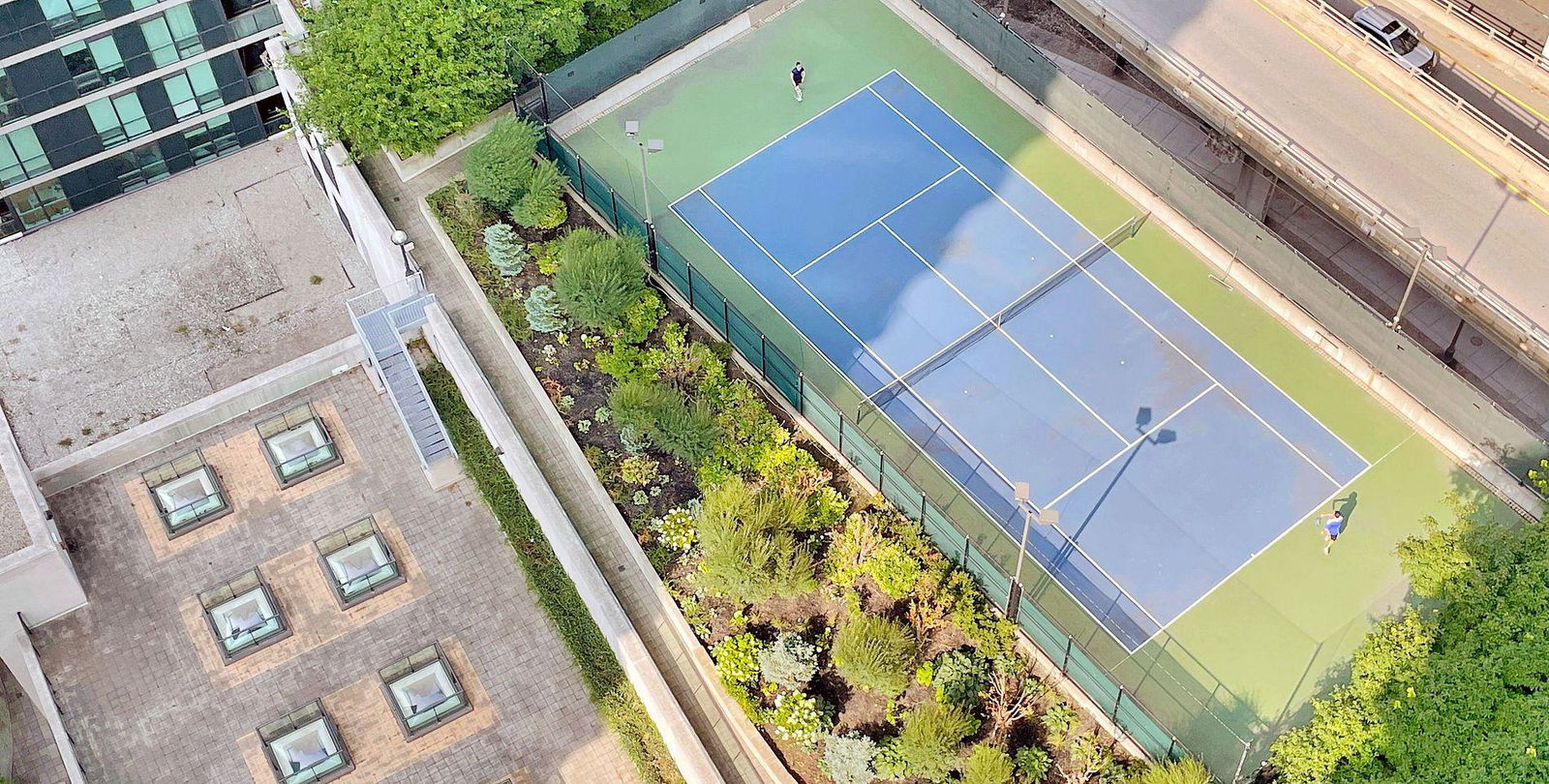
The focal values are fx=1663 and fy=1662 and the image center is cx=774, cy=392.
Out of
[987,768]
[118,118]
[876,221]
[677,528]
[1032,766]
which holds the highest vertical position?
[118,118]

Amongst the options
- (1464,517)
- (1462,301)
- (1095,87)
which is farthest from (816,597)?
(1095,87)

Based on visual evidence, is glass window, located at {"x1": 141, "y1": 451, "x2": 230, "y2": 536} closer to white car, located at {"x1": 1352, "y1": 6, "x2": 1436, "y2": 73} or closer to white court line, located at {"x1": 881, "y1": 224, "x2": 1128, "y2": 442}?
white court line, located at {"x1": 881, "y1": 224, "x2": 1128, "y2": 442}

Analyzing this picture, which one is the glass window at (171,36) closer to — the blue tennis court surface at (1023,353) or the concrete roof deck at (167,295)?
the concrete roof deck at (167,295)

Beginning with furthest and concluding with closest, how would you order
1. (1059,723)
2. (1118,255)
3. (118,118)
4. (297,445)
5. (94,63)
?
(118,118)
(94,63)
(1118,255)
(297,445)
(1059,723)

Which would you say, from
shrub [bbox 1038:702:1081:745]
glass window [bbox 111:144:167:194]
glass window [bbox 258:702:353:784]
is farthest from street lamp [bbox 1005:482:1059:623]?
glass window [bbox 111:144:167:194]

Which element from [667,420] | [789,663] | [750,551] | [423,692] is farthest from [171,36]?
[789,663]

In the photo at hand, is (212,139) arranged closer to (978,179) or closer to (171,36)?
(171,36)

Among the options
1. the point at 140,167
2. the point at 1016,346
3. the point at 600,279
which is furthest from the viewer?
Answer: the point at 140,167

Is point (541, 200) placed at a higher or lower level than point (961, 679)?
higher
